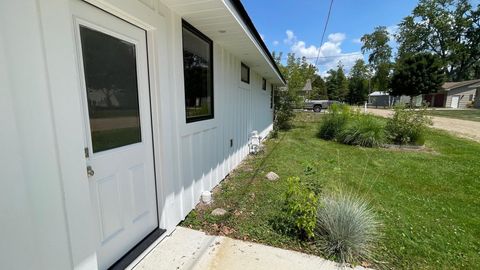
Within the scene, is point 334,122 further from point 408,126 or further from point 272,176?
point 272,176

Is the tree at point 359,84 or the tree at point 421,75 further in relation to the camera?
the tree at point 359,84

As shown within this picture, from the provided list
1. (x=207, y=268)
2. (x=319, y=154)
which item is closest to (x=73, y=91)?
(x=207, y=268)

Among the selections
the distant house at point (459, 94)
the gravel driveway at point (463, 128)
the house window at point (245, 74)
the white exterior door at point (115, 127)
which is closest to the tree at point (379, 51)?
the distant house at point (459, 94)

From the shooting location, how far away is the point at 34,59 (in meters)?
1.17

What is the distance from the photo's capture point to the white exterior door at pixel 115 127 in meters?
1.65

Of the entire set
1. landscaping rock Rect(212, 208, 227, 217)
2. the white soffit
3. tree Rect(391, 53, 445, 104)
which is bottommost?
landscaping rock Rect(212, 208, 227, 217)

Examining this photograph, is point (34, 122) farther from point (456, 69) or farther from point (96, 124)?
point (456, 69)

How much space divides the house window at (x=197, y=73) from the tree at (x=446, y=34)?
44567 millimetres

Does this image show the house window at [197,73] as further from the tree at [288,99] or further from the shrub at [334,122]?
the tree at [288,99]

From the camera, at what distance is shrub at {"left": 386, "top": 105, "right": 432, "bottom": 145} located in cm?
731

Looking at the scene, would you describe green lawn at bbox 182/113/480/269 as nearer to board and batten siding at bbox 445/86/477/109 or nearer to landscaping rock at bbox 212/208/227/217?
landscaping rock at bbox 212/208/227/217

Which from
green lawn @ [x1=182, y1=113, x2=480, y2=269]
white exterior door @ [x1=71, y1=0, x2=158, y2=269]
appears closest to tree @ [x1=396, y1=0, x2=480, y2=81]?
green lawn @ [x1=182, y1=113, x2=480, y2=269]

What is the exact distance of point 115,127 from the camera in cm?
190

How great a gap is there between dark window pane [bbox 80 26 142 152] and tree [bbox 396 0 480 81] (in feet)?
151
